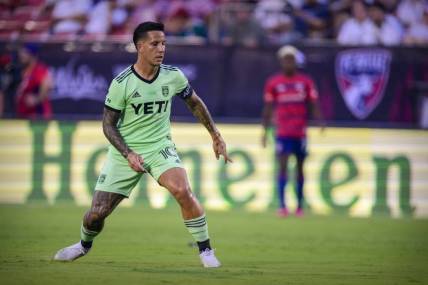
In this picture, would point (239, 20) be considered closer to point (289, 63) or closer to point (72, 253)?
point (289, 63)

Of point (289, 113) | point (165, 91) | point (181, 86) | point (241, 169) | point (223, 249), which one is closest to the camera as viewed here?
point (165, 91)

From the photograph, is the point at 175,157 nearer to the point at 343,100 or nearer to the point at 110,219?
the point at 110,219

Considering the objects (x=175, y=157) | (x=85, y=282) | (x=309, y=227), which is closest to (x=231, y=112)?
(x=309, y=227)

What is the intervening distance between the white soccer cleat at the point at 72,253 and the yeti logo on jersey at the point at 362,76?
33.8 feet

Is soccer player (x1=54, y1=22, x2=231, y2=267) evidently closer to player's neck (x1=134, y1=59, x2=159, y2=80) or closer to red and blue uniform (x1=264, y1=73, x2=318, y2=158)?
player's neck (x1=134, y1=59, x2=159, y2=80)

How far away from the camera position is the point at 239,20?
64.8 feet

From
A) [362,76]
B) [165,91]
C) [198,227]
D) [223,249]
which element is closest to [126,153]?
[165,91]

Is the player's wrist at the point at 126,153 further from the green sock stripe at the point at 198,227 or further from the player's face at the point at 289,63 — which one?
the player's face at the point at 289,63

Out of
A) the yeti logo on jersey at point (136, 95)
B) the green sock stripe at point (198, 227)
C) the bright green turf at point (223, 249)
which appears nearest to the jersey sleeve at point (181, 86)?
the yeti logo on jersey at point (136, 95)

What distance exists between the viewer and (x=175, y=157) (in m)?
9.71

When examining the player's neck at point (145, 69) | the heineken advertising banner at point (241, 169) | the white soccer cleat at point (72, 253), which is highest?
the player's neck at point (145, 69)

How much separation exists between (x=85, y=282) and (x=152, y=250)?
3.12m

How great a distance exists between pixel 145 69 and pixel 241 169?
27.3 feet

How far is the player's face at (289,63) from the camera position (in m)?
16.6
